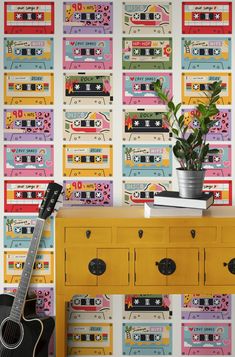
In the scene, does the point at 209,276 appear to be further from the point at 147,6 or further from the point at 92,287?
the point at 147,6

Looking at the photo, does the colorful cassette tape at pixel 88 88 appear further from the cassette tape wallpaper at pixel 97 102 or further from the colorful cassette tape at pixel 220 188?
the colorful cassette tape at pixel 220 188

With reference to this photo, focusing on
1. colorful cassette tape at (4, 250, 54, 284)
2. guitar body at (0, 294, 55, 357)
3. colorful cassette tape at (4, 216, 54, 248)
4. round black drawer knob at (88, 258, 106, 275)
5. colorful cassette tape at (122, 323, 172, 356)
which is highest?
colorful cassette tape at (4, 216, 54, 248)

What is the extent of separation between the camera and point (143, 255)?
273 cm

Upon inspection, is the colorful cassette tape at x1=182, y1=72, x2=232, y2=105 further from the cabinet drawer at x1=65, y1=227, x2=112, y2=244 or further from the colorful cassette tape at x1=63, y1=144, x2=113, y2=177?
the cabinet drawer at x1=65, y1=227, x2=112, y2=244

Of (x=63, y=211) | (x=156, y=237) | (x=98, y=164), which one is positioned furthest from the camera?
(x=98, y=164)

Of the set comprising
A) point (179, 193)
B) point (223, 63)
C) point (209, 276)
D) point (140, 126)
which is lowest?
point (209, 276)

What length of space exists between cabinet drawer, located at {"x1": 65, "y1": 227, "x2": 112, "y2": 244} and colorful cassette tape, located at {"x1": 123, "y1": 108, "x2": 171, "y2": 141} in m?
0.60

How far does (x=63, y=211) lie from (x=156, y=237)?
50 centimetres

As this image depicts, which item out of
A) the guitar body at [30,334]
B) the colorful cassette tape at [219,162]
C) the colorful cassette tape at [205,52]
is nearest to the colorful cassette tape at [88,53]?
the colorful cassette tape at [205,52]

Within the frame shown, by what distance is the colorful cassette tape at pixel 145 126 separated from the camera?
10.2ft

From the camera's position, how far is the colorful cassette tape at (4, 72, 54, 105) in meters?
3.09

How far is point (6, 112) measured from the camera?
122 inches

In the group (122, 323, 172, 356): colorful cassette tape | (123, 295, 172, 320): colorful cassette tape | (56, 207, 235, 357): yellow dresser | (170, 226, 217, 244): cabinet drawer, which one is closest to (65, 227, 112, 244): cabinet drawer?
(56, 207, 235, 357): yellow dresser

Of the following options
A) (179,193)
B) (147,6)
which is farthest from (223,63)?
(179,193)
